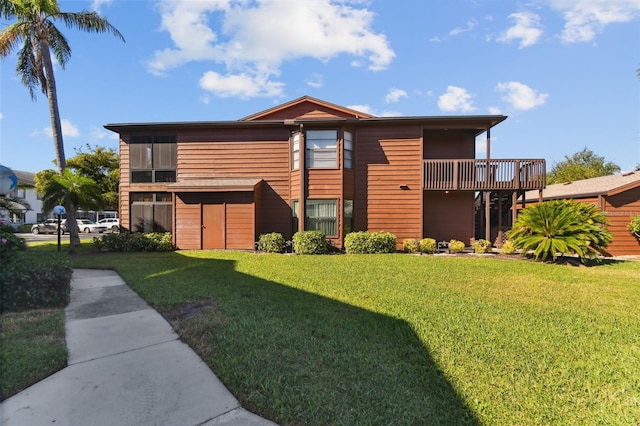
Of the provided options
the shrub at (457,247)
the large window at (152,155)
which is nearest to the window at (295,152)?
the large window at (152,155)

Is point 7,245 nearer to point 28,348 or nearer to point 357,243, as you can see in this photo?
point 28,348

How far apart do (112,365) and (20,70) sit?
17288mm

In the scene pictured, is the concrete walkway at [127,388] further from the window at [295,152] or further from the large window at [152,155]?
the large window at [152,155]

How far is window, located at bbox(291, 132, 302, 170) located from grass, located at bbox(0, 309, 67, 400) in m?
9.42

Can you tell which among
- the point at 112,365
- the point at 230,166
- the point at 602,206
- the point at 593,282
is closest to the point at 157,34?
the point at 230,166

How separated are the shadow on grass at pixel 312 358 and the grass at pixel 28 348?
1.22m

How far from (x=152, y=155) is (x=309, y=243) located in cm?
846

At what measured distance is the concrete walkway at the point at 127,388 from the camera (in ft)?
7.32

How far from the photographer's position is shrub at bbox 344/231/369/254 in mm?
11477

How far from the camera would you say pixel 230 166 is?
43.5ft

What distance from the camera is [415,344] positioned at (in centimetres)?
343

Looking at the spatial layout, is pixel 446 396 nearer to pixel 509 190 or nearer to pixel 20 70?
pixel 509 190

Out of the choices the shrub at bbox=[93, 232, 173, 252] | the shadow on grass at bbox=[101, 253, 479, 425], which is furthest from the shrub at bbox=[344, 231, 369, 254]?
the shrub at bbox=[93, 232, 173, 252]

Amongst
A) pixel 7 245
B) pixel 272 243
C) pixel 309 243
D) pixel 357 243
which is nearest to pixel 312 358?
pixel 7 245
